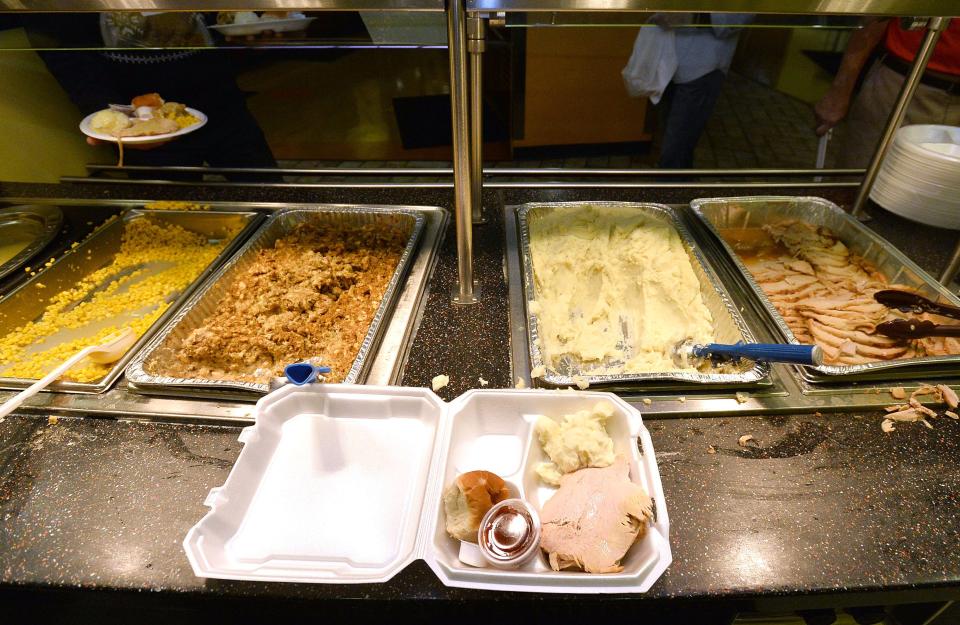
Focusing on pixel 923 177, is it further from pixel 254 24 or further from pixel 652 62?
pixel 254 24

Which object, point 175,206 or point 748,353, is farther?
point 175,206

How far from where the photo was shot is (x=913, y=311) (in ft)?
4.50

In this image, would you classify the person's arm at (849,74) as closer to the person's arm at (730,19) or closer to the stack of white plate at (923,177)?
the stack of white plate at (923,177)

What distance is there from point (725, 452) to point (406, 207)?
1.42m

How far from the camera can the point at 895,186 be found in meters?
1.76

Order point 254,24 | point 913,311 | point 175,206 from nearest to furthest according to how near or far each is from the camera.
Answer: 1. point 254,24
2. point 913,311
3. point 175,206

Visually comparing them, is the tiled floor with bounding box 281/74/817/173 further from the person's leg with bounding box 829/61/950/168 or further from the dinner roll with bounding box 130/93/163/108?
the dinner roll with bounding box 130/93/163/108

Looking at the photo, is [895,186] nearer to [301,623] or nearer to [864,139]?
[864,139]

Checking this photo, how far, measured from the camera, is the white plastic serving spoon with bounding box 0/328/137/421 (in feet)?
3.77

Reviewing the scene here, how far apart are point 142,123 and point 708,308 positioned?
2.22 meters

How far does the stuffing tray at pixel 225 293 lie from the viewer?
1196 mm

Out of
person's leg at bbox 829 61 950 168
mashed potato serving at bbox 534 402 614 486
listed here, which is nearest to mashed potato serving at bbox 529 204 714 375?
mashed potato serving at bbox 534 402 614 486

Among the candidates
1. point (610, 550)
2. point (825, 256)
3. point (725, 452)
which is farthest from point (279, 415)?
point (825, 256)

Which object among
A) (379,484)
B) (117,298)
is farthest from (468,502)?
(117,298)
